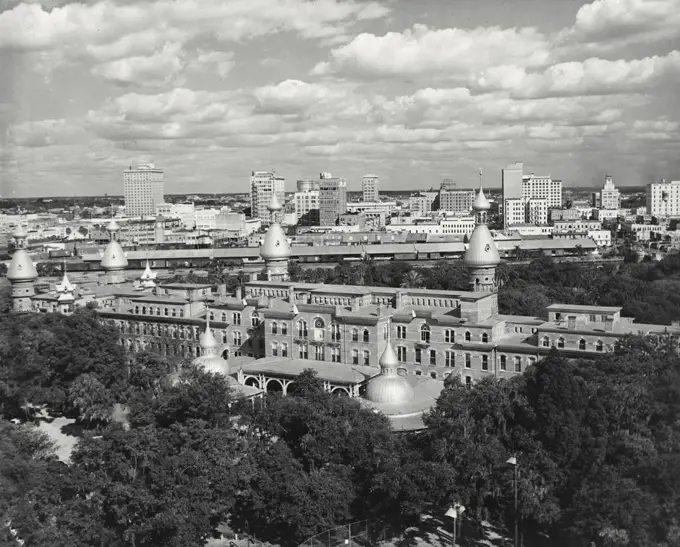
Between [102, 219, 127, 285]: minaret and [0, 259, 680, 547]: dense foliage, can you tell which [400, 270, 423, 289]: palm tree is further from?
[0, 259, 680, 547]: dense foliage

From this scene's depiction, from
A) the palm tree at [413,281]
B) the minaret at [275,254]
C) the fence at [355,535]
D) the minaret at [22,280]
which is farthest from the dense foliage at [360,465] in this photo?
the palm tree at [413,281]

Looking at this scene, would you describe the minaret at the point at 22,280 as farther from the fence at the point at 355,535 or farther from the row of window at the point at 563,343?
the fence at the point at 355,535

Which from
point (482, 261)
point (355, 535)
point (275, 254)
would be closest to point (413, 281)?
point (275, 254)

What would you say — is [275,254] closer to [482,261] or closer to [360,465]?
[482,261]

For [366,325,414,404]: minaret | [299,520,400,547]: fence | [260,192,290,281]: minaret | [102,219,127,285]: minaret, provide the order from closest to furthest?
[299,520,400,547]: fence < [366,325,414,404]: minaret < [260,192,290,281]: minaret < [102,219,127,285]: minaret

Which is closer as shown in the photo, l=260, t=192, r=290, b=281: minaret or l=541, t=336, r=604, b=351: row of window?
l=541, t=336, r=604, b=351: row of window

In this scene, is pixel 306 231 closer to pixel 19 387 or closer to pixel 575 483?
pixel 19 387

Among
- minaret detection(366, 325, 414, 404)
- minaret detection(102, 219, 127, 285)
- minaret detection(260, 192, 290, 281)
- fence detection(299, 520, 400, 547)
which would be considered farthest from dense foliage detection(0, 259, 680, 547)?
minaret detection(102, 219, 127, 285)

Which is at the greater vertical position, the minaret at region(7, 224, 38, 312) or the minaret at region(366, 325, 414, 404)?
the minaret at region(7, 224, 38, 312)
